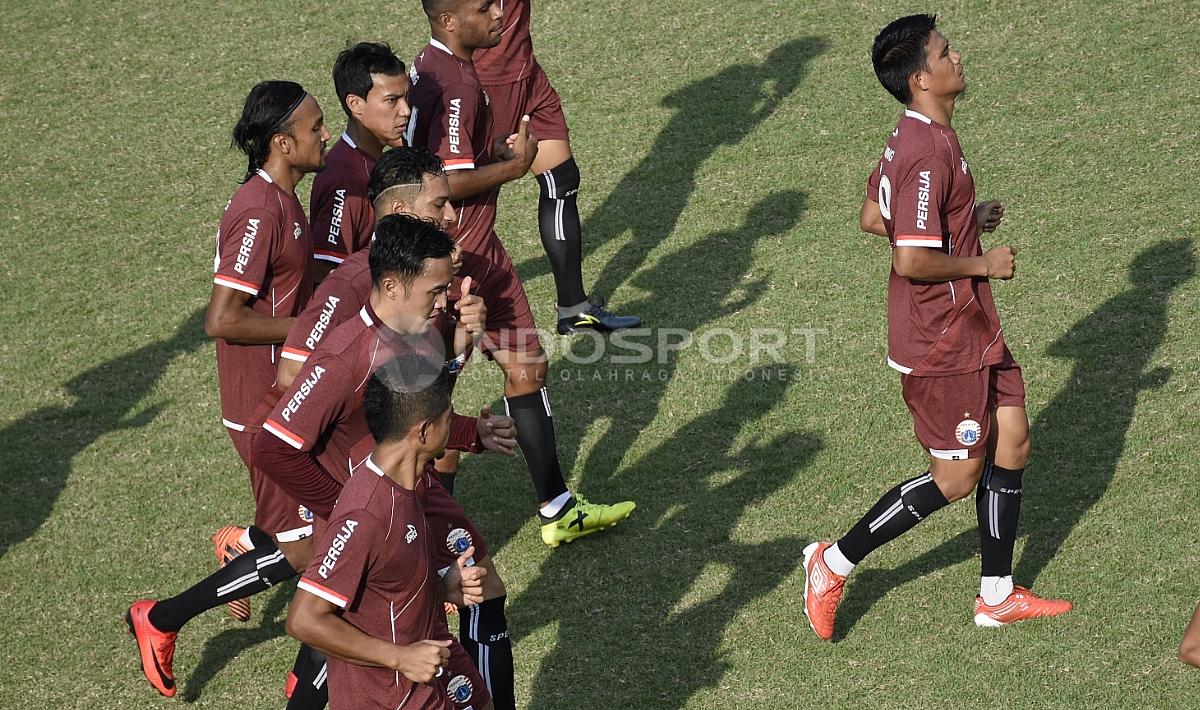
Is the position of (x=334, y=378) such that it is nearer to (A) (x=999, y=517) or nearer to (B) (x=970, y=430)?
(B) (x=970, y=430)

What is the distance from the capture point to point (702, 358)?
7.98m

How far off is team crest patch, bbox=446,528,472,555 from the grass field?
131 cm

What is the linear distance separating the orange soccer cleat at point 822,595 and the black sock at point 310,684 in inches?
84.0

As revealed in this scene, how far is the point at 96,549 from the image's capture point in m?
6.73

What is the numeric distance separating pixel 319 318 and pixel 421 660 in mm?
1558

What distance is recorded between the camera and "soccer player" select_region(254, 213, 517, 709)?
4582mm

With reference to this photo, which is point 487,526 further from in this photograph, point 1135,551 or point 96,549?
point 1135,551

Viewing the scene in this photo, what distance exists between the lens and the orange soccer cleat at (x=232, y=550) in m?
6.18

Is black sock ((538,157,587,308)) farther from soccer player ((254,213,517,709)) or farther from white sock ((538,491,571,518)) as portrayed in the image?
soccer player ((254,213,517,709))

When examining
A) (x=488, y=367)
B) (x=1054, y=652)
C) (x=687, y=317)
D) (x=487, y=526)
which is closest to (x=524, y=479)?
(x=487, y=526)

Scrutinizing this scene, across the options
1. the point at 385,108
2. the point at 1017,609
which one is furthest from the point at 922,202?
the point at 385,108

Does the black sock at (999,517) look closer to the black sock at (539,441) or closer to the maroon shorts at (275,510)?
the black sock at (539,441)

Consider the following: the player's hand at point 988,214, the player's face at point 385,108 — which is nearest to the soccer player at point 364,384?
the player's face at point 385,108

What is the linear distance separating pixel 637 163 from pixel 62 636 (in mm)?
5506
